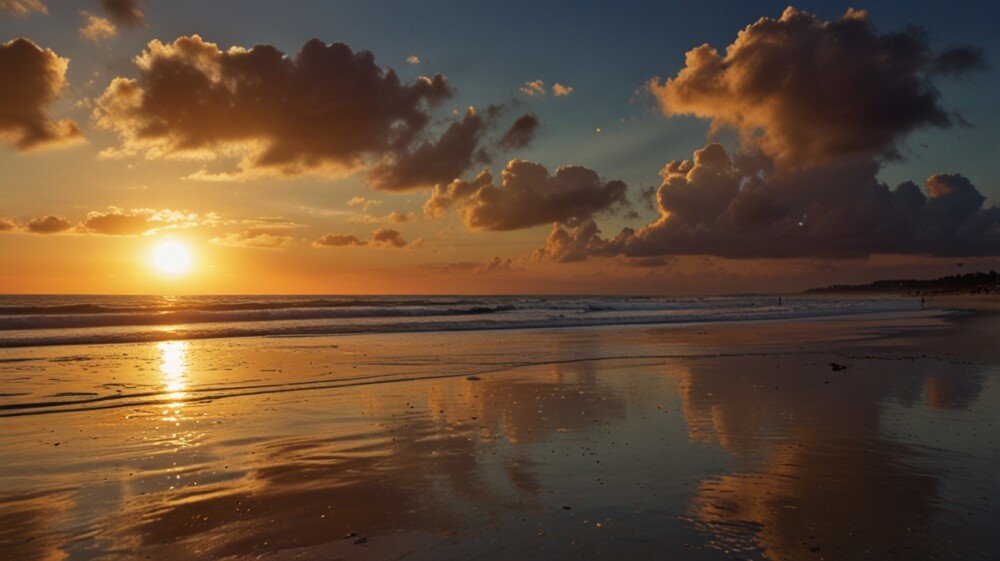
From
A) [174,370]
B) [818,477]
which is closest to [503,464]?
Result: [818,477]

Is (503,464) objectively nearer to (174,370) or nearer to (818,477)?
(818,477)

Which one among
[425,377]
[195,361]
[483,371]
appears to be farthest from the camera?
[195,361]

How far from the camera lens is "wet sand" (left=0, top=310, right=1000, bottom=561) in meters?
6.35

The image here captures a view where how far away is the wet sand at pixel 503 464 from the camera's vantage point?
6348 mm

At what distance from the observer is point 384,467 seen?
9.07 meters

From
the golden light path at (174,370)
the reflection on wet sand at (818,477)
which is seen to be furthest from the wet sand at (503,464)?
the golden light path at (174,370)

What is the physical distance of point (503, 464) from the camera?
358 inches

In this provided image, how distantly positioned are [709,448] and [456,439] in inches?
164

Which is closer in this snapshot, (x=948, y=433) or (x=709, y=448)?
(x=709, y=448)

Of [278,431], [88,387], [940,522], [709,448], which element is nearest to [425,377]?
[278,431]

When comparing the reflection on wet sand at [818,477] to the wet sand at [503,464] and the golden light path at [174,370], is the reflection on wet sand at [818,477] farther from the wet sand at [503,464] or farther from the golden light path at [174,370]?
the golden light path at [174,370]

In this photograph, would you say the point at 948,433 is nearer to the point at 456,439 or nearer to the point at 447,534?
the point at 456,439

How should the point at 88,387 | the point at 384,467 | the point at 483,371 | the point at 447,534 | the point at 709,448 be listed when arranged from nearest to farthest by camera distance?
the point at 447,534
the point at 384,467
the point at 709,448
the point at 88,387
the point at 483,371

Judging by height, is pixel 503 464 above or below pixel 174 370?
below
